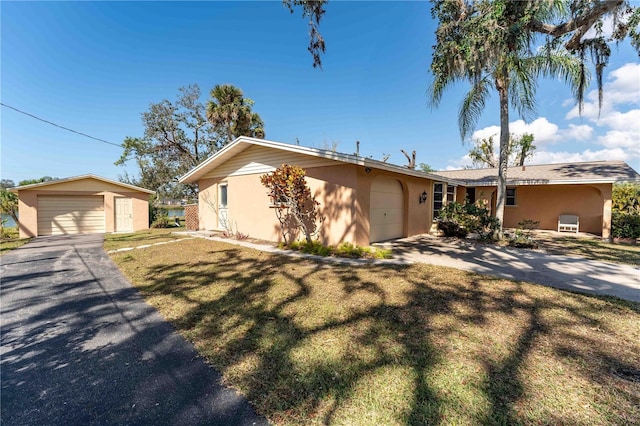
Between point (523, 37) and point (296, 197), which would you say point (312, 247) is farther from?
point (523, 37)

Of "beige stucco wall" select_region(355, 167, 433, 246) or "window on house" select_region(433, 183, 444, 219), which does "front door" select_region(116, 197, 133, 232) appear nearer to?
"beige stucco wall" select_region(355, 167, 433, 246)

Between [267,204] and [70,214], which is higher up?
[267,204]

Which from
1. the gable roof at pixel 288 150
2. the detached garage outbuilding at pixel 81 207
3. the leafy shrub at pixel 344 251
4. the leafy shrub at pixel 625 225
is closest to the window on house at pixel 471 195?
the gable roof at pixel 288 150

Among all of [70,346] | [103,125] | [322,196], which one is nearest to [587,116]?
[322,196]

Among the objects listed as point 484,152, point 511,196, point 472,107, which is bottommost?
point 511,196

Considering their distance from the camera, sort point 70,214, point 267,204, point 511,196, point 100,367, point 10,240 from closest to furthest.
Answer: point 100,367, point 267,204, point 10,240, point 70,214, point 511,196

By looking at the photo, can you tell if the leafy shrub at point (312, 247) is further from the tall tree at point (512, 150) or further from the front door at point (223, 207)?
the tall tree at point (512, 150)

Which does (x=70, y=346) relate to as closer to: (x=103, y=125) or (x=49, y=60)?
(x=49, y=60)

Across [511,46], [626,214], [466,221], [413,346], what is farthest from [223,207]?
[626,214]

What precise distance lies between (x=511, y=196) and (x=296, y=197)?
12.3m

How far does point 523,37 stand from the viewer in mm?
5496

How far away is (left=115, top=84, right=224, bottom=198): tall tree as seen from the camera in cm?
2009

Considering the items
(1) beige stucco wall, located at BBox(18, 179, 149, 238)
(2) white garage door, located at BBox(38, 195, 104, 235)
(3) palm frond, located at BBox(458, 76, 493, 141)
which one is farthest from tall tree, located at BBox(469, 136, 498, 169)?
(2) white garage door, located at BBox(38, 195, 104, 235)

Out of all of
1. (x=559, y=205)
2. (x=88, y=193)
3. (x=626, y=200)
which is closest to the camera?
(x=626, y=200)
